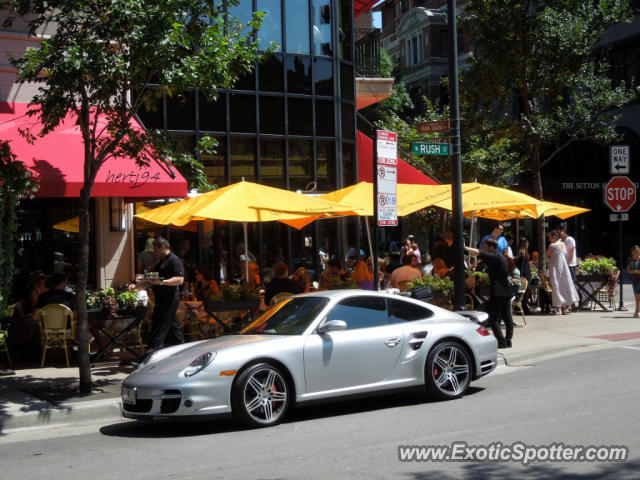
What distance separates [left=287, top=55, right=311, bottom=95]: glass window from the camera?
20.1m

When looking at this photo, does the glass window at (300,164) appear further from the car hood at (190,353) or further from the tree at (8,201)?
the car hood at (190,353)

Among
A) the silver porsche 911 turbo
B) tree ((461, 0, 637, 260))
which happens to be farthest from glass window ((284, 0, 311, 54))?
the silver porsche 911 turbo

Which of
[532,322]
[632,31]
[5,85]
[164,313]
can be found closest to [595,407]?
[164,313]

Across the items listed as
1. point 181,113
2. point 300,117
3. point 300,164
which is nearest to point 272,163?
point 300,164

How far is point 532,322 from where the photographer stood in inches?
642

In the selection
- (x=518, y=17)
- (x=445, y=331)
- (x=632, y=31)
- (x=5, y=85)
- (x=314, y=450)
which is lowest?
(x=314, y=450)

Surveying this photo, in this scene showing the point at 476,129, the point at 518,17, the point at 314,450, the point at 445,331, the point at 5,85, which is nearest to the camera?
the point at 314,450

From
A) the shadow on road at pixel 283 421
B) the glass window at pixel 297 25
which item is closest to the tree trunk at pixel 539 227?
the glass window at pixel 297 25

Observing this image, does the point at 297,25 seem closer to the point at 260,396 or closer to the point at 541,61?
the point at 541,61

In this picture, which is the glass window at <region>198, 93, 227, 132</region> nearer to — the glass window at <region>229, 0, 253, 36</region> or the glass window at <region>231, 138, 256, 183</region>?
the glass window at <region>231, 138, 256, 183</region>

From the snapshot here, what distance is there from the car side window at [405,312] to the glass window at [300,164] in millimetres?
11497

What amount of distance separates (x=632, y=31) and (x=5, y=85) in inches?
1066

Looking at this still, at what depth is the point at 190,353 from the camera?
8.02 m

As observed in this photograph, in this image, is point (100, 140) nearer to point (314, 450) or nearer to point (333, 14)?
point (314, 450)
